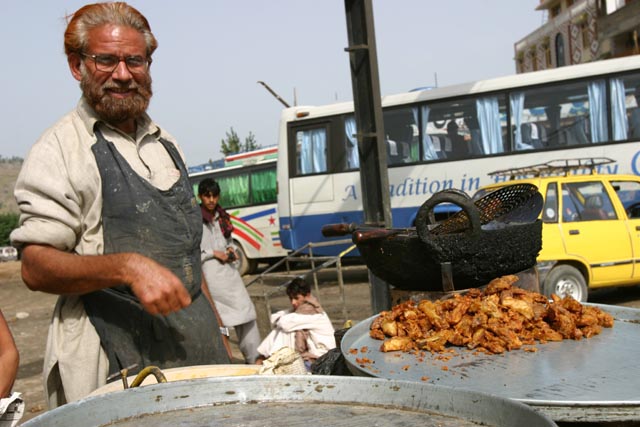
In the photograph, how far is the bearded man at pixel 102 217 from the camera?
2.11 m

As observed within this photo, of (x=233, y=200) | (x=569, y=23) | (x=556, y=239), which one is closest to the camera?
(x=556, y=239)

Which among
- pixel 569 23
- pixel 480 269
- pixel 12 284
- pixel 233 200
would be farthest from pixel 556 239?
pixel 569 23

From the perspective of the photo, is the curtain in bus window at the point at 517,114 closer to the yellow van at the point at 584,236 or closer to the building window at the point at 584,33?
the yellow van at the point at 584,236

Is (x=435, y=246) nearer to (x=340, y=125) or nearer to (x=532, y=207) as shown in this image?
(x=532, y=207)

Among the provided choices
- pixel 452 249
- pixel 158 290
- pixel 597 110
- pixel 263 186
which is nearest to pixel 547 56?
pixel 263 186

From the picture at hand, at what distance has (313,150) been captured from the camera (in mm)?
15500

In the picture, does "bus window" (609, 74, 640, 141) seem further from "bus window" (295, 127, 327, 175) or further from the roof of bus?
"bus window" (295, 127, 327, 175)

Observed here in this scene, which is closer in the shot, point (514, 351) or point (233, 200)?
point (514, 351)

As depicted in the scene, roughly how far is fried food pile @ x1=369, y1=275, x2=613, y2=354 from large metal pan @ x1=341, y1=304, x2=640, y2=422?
0.04m

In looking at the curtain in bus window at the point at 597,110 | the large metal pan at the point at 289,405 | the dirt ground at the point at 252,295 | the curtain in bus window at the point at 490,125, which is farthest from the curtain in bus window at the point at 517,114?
the large metal pan at the point at 289,405

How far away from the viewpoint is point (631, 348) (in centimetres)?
202

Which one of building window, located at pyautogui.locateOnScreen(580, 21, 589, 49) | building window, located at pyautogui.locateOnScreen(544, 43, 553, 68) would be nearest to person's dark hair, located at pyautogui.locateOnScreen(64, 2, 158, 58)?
building window, located at pyautogui.locateOnScreen(580, 21, 589, 49)

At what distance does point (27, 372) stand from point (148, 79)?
7.03 meters

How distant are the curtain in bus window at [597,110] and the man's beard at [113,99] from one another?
461 inches
